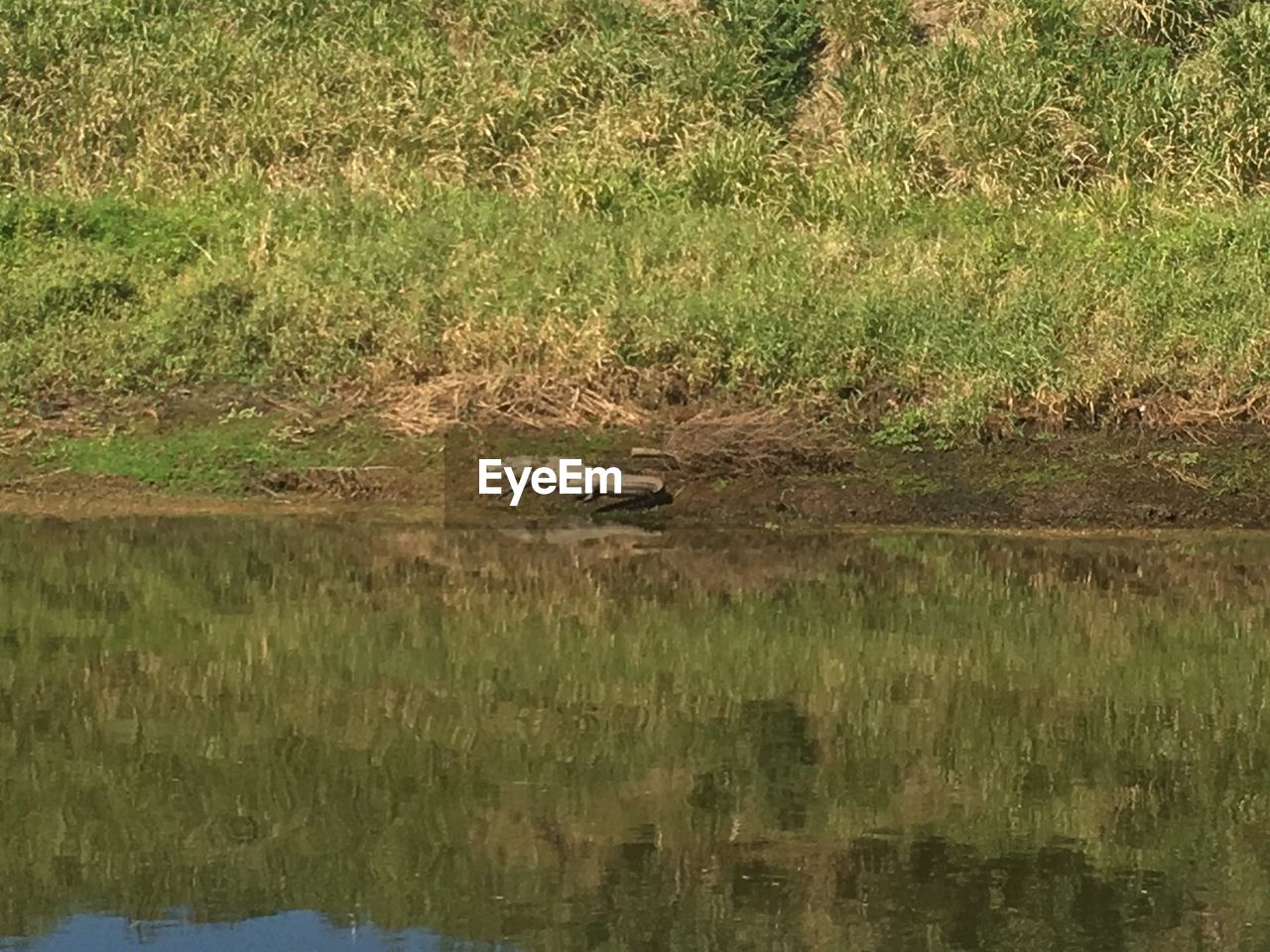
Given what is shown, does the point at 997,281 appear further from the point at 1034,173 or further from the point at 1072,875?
the point at 1072,875

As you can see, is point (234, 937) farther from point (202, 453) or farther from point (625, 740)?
point (202, 453)

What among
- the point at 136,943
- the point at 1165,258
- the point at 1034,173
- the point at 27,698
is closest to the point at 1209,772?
A: the point at 136,943

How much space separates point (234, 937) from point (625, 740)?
7.15 feet

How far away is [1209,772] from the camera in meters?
7.13

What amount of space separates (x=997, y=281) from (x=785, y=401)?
196 centimetres

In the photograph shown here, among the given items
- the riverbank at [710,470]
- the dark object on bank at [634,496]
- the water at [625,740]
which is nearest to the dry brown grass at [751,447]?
the riverbank at [710,470]

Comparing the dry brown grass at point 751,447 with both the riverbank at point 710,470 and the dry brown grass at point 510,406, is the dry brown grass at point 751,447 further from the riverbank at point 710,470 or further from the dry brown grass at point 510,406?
the dry brown grass at point 510,406

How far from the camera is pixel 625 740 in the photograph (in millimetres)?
7422

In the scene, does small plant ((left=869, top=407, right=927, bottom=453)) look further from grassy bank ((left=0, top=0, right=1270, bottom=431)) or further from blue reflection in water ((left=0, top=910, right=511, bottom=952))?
blue reflection in water ((left=0, top=910, right=511, bottom=952))

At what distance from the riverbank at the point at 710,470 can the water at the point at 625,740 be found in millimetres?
327

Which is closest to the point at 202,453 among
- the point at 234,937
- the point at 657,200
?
the point at 657,200

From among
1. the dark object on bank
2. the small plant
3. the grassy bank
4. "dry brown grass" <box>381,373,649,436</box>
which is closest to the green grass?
"dry brown grass" <box>381,373,649,436</box>

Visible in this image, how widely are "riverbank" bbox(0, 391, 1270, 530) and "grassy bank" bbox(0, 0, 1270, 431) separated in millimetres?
278

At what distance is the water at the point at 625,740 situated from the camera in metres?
5.78
